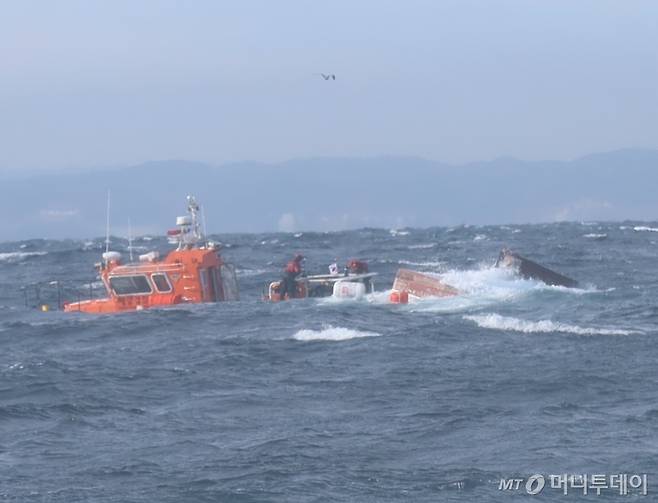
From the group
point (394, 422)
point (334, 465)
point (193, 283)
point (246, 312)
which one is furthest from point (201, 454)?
point (193, 283)

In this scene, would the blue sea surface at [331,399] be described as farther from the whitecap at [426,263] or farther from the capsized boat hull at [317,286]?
the whitecap at [426,263]

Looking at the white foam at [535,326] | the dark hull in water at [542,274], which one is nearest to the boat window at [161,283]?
the white foam at [535,326]

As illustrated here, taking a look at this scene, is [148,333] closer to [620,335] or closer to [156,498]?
[620,335]

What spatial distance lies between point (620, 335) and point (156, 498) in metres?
16.4

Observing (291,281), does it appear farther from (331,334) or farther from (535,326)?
(535,326)

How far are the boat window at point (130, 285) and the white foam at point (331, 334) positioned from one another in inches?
362

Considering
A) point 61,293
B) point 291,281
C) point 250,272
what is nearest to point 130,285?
point 291,281

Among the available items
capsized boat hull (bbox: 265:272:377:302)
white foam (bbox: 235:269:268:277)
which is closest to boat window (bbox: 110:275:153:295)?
capsized boat hull (bbox: 265:272:377:302)

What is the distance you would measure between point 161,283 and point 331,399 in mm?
17924

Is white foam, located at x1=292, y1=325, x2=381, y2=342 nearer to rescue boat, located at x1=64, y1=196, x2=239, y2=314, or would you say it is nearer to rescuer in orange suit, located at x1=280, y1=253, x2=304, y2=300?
rescue boat, located at x1=64, y1=196, x2=239, y2=314

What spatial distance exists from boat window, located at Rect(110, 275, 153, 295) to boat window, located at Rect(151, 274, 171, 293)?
25 cm

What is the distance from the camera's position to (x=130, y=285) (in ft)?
129

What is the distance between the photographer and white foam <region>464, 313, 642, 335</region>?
101ft

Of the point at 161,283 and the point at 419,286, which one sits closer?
the point at 161,283
